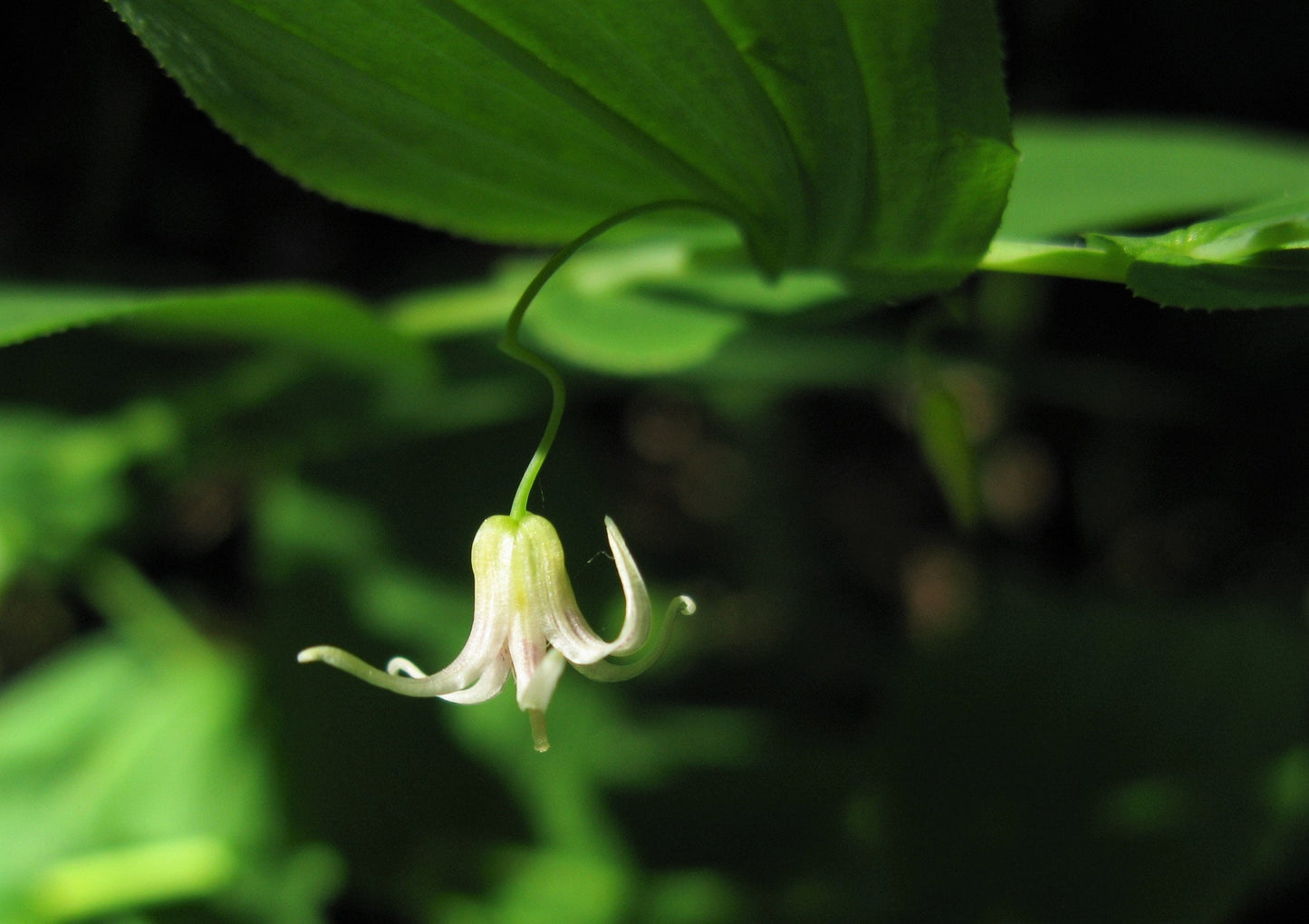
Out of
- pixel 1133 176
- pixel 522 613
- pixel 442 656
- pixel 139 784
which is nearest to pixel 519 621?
pixel 522 613

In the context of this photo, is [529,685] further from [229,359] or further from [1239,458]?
[1239,458]

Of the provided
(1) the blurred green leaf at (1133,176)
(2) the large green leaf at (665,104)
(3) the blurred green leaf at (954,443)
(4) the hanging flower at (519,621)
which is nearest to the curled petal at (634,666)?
(4) the hanging flower at (519,621)

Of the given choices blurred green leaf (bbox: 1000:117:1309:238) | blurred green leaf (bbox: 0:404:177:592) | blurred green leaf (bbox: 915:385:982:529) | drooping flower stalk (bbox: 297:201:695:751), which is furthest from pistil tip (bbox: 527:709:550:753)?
blurred green leaf (bbox: 0:404:177:592)

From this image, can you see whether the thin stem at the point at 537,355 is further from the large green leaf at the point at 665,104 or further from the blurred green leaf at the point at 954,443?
the blurred green leaf at the point at 954,443

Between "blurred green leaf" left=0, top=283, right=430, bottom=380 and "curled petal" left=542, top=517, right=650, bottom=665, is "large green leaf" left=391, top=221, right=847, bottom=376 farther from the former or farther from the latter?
"curled petal" left=542, top=517, right=650, bottom=665

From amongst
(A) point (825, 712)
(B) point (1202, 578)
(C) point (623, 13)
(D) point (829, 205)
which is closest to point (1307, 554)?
(B) point (1202, 578)
